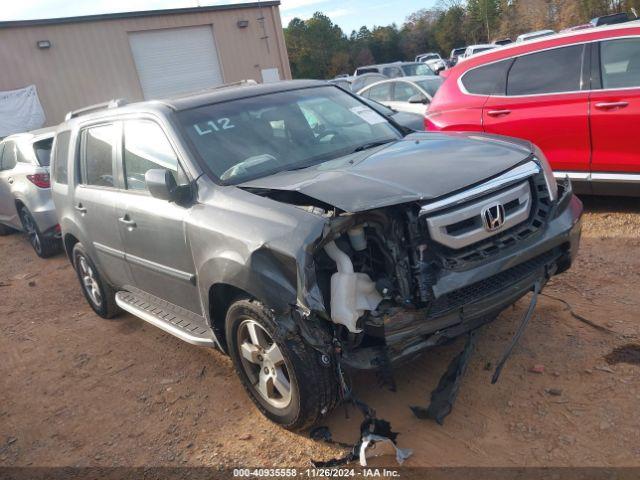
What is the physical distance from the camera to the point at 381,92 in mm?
11242

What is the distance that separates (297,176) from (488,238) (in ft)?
3.81

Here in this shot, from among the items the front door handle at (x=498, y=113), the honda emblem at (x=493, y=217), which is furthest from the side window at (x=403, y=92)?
the honda emblem at (x=493, y=217)

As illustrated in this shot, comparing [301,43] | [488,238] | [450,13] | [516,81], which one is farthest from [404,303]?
[450,13]

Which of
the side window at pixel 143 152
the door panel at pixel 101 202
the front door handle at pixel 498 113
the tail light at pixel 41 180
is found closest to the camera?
the side window at pixel 143 152

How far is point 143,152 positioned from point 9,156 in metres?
5.94

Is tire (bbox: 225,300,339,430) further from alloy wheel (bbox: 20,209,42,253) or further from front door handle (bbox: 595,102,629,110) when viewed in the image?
alloy wheel (bbox: 20,209,42,253)

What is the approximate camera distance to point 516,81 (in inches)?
237

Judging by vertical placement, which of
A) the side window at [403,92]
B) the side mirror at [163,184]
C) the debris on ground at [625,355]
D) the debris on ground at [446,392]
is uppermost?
the side mirror at [163,184]

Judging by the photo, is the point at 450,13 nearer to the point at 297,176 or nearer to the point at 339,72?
the point at 339,72

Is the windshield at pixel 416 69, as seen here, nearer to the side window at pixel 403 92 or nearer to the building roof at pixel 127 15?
the building roof at pixel 127 15

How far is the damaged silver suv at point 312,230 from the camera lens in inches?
107

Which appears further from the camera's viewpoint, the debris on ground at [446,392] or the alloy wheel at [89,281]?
the alloy wheel at [89,281]

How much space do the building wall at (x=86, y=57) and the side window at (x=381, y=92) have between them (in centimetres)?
1099

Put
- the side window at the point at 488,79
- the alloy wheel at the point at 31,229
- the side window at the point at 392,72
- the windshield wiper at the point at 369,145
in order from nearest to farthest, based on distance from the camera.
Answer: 1. the windshield wiper at the point at 369,145
2. the side window at the point at 488,79
3. the alloy wheel at the point at 31,229
4. the side window at the point at 392,72
